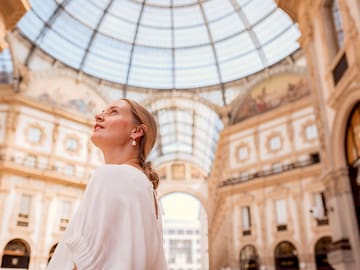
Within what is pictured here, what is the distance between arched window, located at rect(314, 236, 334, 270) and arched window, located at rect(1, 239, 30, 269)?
20078mm

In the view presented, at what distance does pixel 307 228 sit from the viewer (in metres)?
23.9

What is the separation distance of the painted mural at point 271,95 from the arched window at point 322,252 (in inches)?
443

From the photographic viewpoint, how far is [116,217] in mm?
1654

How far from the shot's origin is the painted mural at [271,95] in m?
28.0

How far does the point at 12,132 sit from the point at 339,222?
2372 cm

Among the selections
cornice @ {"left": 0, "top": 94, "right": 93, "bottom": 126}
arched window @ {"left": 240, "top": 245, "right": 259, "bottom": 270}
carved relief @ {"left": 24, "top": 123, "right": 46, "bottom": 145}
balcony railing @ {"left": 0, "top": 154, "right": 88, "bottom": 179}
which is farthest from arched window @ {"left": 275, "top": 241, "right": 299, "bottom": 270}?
carved relief @ {"left": 24, "top": 123, "right": 46, "bottom": 145}

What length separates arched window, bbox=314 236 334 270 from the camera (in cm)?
2239

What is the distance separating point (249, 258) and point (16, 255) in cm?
1692

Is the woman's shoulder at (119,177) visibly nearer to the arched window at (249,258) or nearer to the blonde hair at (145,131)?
the blonde hair at (145,131)

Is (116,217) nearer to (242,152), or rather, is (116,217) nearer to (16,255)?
(16,255)

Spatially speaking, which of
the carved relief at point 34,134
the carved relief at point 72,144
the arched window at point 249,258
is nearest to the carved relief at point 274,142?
the arched window at point 249,258

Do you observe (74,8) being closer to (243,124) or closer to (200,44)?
(200,44)

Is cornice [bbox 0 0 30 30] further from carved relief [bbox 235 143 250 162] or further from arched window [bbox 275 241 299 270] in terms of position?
carved relief [bbox 235 143 250 162]

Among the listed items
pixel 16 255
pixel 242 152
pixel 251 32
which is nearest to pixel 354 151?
pixel 242 152
